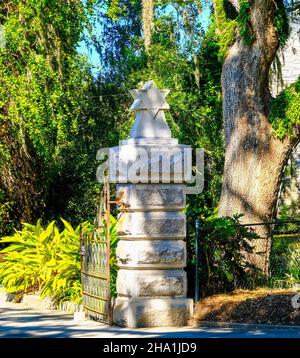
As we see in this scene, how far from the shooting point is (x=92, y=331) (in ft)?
41.4

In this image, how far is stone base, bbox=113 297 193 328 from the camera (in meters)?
13.1

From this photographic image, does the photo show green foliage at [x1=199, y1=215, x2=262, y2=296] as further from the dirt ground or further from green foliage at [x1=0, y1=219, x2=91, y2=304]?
green foliage at [x1=0, y1=219, x2=91, y2=304]

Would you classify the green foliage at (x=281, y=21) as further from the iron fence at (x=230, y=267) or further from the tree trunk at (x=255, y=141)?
the iron fence at (x=230, y=267)

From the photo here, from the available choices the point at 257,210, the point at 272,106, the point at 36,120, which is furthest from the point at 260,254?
the point at 36,120

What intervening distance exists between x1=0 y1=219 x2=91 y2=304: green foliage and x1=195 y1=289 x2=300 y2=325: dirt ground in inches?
103

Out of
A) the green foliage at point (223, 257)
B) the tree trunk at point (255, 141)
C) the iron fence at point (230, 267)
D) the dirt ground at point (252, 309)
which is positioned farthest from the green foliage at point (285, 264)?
the dirt ground at point (252, 309)

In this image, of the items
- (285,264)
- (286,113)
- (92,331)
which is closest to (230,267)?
(285,264)

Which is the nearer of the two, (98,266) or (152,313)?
(152,313)

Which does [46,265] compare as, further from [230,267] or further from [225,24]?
[225,24]

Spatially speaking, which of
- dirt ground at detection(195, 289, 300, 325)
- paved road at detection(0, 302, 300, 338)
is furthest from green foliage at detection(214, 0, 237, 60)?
paved road at detection(0, 302, 300, 338)

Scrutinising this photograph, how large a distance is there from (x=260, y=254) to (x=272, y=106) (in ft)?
9.69

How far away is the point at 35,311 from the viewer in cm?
1554

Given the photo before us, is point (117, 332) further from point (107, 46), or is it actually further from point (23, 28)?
point (107, 46)

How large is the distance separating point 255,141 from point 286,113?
0.82 meters
